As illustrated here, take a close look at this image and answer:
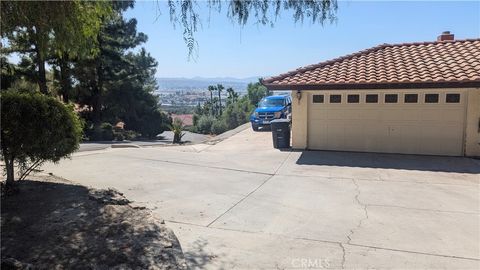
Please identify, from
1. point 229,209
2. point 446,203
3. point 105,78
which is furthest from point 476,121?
point 105,78

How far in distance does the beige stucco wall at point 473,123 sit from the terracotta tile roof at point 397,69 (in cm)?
83

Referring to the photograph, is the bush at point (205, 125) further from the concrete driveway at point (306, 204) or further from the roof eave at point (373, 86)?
the concrete driveway at point (306, 204)

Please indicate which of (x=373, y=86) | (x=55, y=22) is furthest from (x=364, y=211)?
(x=373, y=86)

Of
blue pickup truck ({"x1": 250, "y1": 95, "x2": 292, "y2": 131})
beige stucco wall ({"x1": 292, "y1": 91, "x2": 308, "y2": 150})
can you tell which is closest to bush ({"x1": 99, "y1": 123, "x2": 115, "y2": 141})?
blue pickup truck ({"x1": 250, "y1": 95, "x2": 292, "y2": 131})

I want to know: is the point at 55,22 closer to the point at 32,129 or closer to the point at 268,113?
the point at 32,129

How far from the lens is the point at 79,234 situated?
4.96 metres

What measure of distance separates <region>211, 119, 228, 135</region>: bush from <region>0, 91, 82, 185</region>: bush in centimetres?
3588

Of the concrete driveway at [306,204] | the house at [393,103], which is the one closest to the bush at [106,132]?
the concrete driveway at [306,204]

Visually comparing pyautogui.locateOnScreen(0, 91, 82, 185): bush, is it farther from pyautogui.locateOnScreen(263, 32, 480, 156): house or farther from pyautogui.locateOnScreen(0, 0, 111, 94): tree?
pyautogui.locateOnScreen(263, 32, 480, 156): house

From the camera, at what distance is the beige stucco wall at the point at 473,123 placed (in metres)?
12.6

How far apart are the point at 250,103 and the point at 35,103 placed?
156 ft

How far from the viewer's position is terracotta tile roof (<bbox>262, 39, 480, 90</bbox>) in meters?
12.4

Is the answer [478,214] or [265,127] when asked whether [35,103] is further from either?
[265,127]

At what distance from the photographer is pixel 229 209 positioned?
7.34 metres
